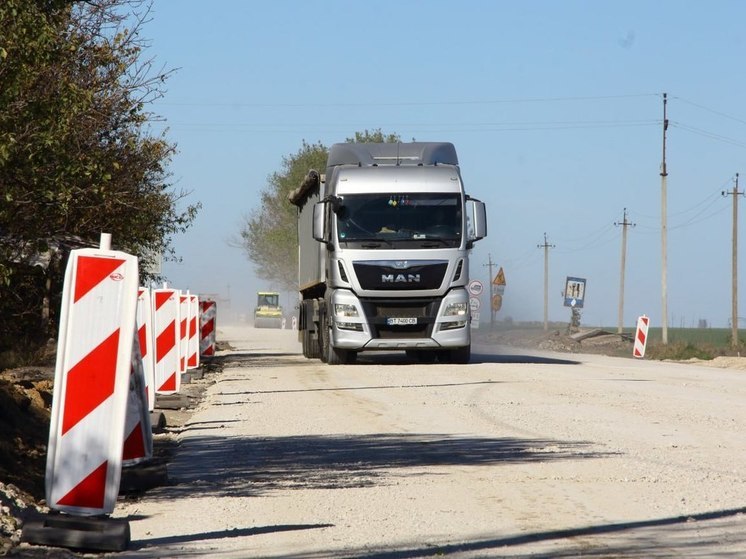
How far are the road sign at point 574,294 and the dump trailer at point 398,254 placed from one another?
24.8 meters

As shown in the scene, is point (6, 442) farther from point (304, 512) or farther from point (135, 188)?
point (135, 188)

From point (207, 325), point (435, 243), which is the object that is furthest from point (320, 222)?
point (207, 325)

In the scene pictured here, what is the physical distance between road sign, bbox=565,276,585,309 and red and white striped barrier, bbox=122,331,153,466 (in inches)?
1661

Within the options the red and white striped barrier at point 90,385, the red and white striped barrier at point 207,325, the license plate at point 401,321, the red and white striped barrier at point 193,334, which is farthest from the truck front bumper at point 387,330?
the red and white striped barrier at point 90,385

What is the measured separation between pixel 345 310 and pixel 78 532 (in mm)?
19108

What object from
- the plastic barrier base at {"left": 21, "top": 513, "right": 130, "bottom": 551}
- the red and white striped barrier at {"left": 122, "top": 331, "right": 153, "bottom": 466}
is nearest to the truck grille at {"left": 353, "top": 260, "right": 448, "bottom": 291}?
the red and white striped barrier at {"left": 122, "top": 331, "right": 153, "bottom": 466}

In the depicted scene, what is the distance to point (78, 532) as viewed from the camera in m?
6.16

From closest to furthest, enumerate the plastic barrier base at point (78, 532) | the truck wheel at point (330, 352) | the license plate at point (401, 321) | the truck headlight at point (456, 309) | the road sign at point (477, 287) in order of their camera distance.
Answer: the plastic barrier base at point (78, 532) < the license plate at point (401, 321) < the truck headlight at point (456, 309) < the truck wheel at point (330, 352) < the road sign at point (477, 287)

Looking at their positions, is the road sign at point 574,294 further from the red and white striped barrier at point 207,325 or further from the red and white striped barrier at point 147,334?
the red and white striped barrier at point 147,334

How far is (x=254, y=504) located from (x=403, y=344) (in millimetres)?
17576

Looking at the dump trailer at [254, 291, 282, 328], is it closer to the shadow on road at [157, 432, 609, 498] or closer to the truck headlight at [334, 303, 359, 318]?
the truck headlight at [334, 303, 359, 318]

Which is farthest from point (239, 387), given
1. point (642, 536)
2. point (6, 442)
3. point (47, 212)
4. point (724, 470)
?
point (642, 536)

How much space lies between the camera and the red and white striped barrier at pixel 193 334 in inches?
787

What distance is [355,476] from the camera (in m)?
8.84
